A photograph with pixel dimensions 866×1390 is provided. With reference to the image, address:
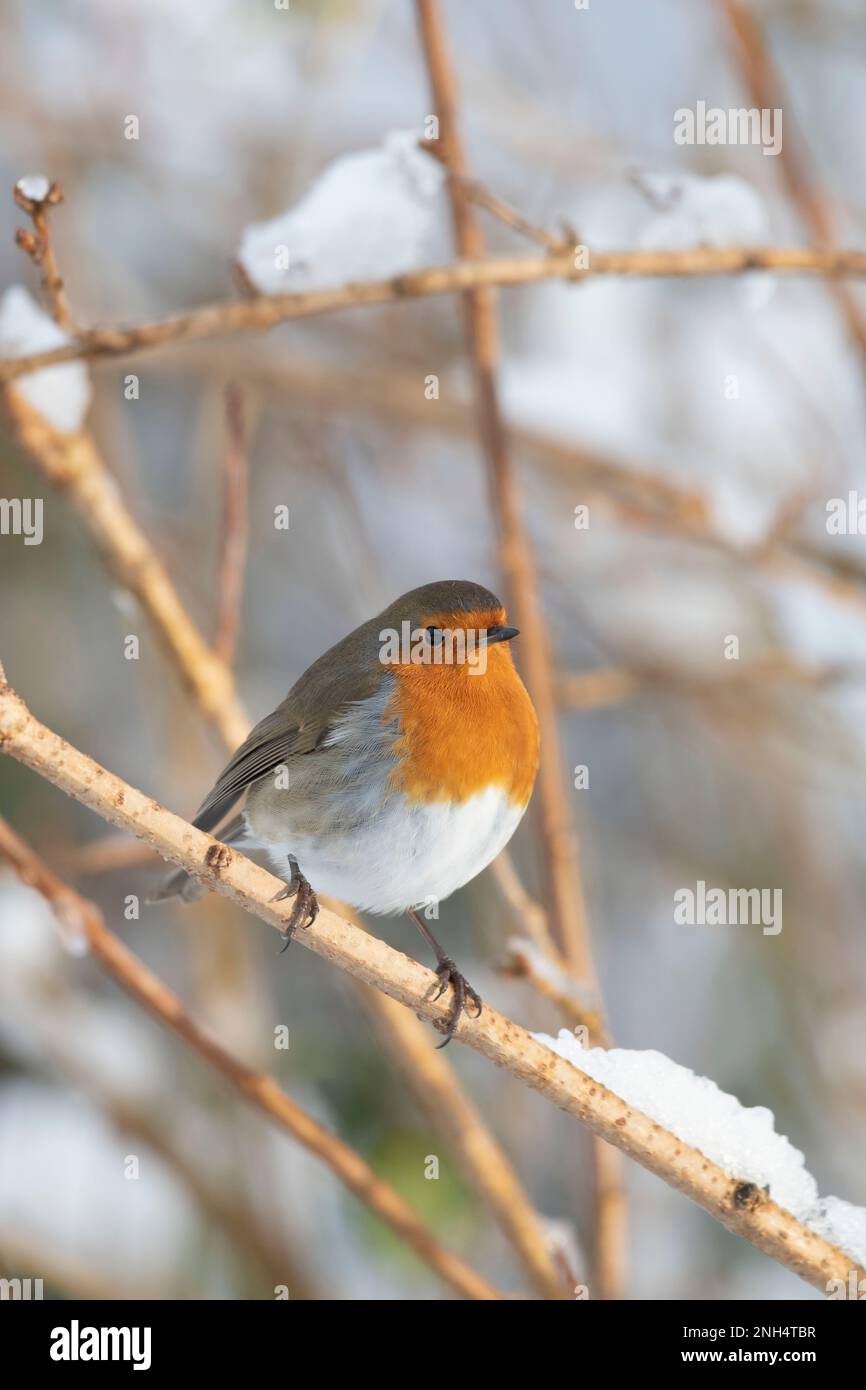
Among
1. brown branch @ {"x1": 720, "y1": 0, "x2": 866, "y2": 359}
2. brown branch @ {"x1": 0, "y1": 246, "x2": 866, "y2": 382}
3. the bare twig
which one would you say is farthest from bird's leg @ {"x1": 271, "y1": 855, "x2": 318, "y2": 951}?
brown branch @ {"x1": 720, "y1": 0, "x2": 866, "y2": 359}

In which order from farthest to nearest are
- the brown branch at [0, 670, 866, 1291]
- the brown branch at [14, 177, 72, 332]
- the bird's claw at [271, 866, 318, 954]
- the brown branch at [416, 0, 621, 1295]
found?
the brown branch at [416, 0, 621, 1295]
the brown branch at [14, 177, 72, 332]
the bird's claw at [271, 866, 318, 954]
the brown branch at [0, 670, 866, 1291]

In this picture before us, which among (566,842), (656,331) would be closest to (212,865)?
(566,842)

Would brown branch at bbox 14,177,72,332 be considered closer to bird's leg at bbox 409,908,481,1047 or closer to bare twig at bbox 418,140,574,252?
bare twig at bbox 418,140,574,252

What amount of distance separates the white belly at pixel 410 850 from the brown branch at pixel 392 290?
0.85m

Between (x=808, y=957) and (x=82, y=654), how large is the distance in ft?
9.06

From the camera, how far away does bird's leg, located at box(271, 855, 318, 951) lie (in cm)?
183

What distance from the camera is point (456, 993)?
2.15 m

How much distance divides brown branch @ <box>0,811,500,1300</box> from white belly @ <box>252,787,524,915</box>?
13.7 inches

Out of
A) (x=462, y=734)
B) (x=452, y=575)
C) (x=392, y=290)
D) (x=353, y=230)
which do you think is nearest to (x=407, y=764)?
(x=462, y=734)

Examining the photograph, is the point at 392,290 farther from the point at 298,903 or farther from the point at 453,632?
the point at 298,903

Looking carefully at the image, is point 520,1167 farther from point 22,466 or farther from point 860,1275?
point 22,466

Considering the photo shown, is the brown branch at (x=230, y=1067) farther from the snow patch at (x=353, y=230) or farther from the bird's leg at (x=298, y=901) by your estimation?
the snow patch at (x=353, y=230)

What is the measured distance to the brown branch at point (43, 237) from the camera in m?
2.04

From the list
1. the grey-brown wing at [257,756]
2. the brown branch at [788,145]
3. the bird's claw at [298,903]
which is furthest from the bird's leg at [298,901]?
the brown branch at [788,145]
